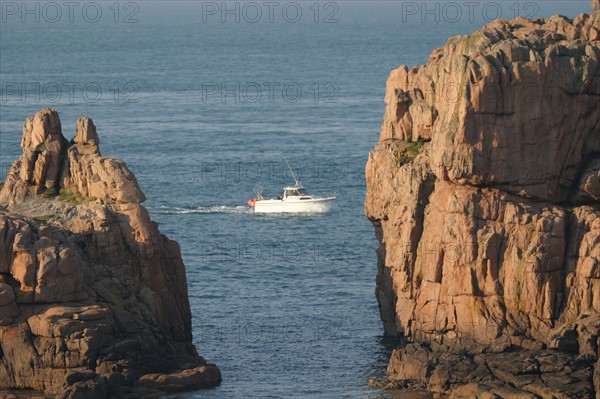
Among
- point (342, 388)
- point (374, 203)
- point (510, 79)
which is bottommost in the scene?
point (342, 388)

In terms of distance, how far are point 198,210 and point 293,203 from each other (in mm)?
7798

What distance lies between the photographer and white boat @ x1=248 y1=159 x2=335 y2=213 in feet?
457

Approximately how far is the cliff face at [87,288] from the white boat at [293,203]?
148ft

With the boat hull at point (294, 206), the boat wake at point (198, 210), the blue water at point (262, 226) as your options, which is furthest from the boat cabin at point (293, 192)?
the boat wake at point (198, 210)

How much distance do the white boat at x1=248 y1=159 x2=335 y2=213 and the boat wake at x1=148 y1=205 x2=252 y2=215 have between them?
1.11 meters

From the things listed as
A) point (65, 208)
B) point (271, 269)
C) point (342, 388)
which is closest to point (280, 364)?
point (342, 388)

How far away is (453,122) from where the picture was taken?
9062 centimetres

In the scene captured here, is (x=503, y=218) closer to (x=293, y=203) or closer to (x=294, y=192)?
(x=293, y=203)

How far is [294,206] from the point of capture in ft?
464

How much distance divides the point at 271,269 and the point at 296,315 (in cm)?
1180

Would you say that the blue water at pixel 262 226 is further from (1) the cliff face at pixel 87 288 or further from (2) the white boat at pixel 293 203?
(1) the cliff face at pixel 87 288

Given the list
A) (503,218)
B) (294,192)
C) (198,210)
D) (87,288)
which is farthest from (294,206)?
(87,288)

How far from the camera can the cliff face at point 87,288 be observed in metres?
85.0

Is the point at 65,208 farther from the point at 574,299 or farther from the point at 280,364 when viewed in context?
the point at 574,299
